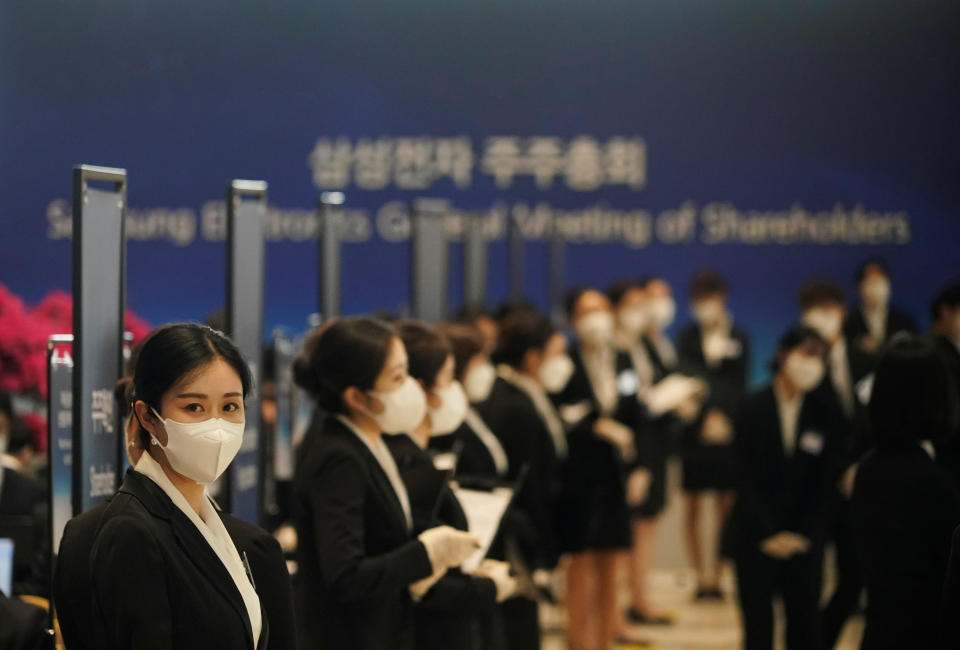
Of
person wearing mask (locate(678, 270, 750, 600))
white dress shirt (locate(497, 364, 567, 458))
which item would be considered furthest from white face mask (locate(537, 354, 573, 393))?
person wearing mask (locate(678, 270, 750, 600))

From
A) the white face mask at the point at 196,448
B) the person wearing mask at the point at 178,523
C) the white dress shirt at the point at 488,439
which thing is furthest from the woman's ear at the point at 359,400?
the white dress shirt at the point at 488,439

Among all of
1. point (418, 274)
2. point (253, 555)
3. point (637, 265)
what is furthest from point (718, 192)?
point (253, 555)

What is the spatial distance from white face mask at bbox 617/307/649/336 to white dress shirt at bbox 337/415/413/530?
4717mm

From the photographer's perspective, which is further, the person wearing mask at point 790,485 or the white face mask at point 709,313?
the white face mask at point 709,313

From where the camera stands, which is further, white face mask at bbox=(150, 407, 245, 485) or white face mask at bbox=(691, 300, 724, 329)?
white face mask at bbox=(691, 300, 724, 329)

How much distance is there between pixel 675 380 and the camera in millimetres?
8008

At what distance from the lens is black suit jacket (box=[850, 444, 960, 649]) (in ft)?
11.0

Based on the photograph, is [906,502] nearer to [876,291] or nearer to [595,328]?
[595,328]

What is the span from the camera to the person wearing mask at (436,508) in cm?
339

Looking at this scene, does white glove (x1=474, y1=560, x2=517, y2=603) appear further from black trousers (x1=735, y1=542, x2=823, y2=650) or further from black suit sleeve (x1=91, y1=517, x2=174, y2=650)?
black trousers (x1=735, y1=542, x2=823, y2=650)

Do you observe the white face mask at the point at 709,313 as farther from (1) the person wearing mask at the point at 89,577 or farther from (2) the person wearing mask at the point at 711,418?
(1) the person wearing mask at the point at 89,577

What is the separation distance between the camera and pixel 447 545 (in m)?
3.26

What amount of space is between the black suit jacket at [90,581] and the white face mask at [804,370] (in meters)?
3.65

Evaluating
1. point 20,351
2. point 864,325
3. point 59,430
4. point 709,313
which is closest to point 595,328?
point 709,313
